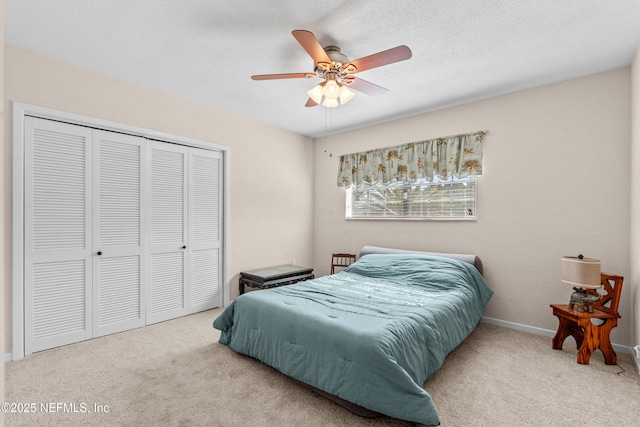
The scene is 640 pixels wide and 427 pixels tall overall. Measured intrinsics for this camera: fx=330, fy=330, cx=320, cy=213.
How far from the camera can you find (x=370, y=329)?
2125 mm

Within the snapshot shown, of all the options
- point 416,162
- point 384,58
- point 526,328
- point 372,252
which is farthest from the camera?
point 372,252

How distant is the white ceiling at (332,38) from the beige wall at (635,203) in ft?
0.88

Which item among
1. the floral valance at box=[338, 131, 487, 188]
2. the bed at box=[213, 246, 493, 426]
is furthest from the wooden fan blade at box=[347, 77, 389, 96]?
the bed at box=[213, 246, 493, 426]

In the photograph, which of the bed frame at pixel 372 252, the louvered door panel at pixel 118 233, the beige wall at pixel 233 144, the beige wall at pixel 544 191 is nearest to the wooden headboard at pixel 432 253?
the bed frame at pixel 372 252

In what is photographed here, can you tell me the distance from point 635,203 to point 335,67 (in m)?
2.63

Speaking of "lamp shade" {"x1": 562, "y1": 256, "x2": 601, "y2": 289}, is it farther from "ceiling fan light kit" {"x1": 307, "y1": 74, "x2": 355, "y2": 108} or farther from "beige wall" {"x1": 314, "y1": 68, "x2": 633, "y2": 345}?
"ceiling fan light kit" {"x1": 307, "y1": 74, "x2": 355, "y2": 108}

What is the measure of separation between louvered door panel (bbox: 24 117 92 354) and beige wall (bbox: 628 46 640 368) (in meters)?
A: 4.64

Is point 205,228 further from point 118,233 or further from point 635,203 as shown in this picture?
point 635,203

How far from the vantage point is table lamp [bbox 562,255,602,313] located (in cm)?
262

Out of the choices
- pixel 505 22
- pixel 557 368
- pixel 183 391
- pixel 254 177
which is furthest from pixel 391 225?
pixel 183 391

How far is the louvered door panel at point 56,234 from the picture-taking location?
2.77 meters

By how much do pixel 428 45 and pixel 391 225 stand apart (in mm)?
2365

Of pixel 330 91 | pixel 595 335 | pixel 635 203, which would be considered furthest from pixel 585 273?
pixel 330 91

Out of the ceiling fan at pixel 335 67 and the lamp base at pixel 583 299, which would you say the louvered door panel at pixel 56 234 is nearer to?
the ceiling fan at pixel 335 67
